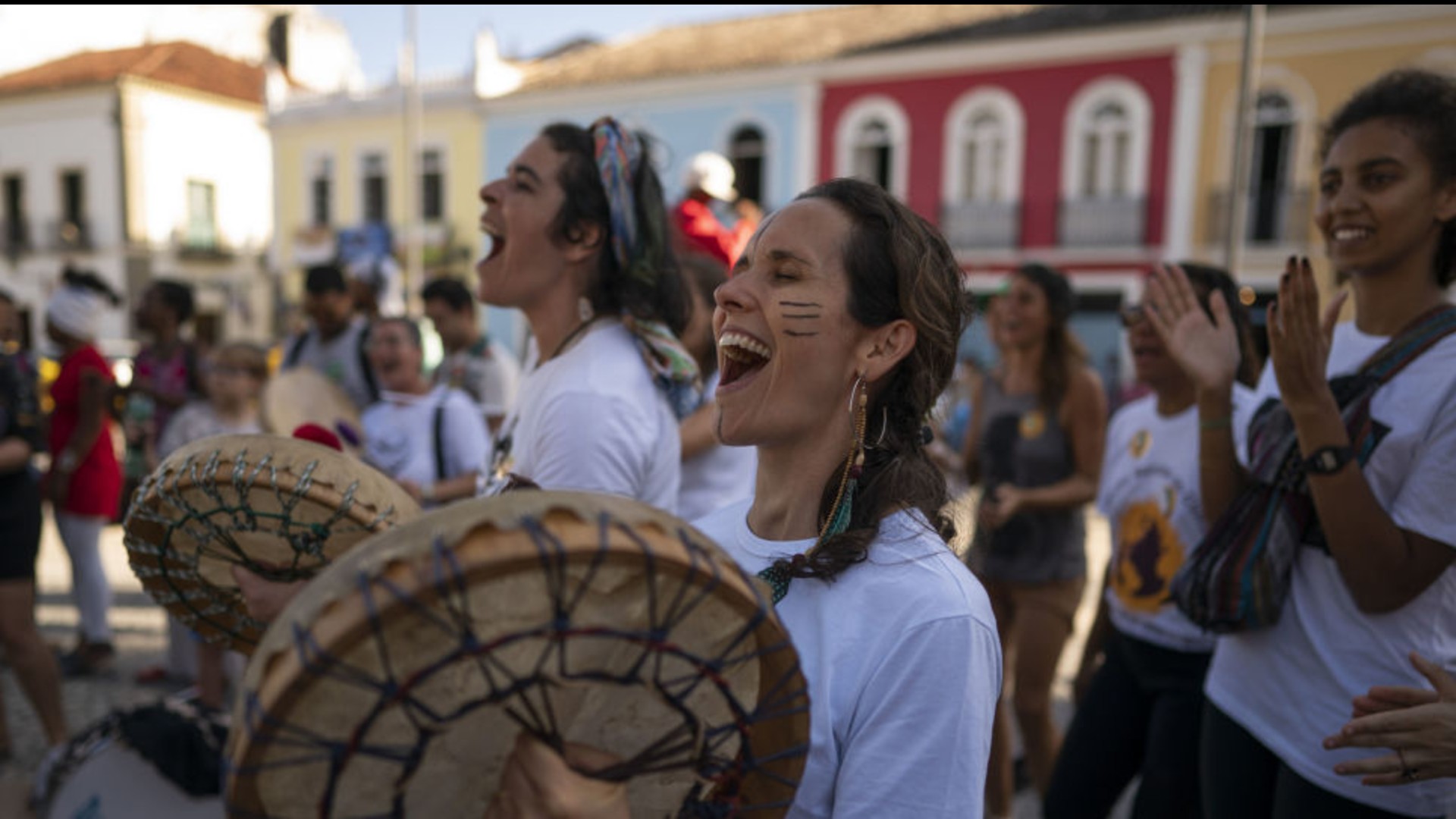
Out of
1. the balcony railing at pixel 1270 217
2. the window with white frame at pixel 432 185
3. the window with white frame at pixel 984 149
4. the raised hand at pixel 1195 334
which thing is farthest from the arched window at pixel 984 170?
the raised hand at pixel 1195 334

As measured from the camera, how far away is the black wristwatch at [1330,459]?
5.47ft

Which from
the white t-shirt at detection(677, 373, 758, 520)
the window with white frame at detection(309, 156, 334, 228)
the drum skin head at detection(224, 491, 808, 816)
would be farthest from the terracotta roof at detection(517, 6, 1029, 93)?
the drum skin head at detection(224, 491, 808, 816)

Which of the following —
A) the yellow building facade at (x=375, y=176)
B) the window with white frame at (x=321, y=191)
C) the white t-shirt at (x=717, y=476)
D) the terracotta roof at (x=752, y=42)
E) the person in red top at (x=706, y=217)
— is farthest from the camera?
the window with white frame at (x=321, y=191)

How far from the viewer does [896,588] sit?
3.84 ft

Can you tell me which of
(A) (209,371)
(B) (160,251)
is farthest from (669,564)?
(B) (160,251)

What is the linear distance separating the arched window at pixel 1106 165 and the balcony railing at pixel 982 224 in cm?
89

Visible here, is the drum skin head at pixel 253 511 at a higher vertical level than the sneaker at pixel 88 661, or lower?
higher

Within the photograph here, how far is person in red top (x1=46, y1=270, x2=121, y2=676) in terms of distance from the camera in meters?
4.42

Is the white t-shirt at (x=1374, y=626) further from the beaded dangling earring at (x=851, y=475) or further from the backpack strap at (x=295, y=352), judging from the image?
the backpack strap at (x=295, y=352)

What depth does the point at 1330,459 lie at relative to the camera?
5.50 ft

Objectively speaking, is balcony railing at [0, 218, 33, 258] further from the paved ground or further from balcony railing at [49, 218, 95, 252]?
the paved ground

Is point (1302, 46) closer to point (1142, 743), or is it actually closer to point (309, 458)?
point (1142, 743)

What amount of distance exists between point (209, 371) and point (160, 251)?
85.2 ft

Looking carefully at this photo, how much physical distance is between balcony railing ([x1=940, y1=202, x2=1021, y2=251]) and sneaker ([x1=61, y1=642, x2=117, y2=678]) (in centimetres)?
1471
